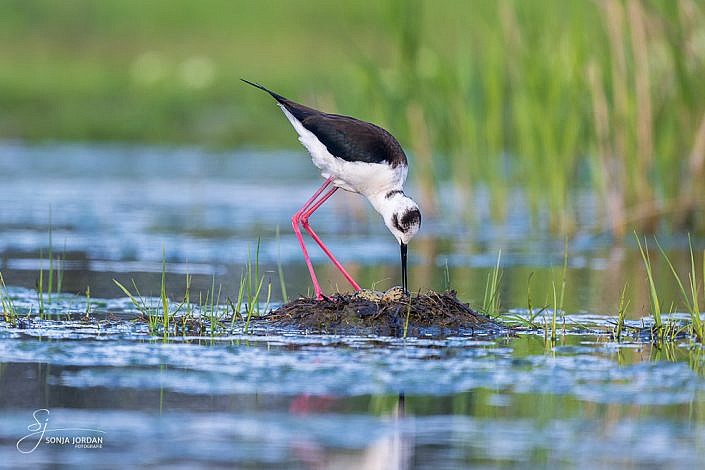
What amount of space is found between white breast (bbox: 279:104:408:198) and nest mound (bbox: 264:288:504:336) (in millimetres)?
1029

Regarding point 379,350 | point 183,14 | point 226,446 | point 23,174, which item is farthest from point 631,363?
point 183,14

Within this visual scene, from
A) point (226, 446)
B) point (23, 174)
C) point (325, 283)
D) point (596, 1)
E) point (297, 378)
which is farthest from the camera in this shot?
point (23, 174)

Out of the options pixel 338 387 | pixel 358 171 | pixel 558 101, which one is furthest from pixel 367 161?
pixel 558 101

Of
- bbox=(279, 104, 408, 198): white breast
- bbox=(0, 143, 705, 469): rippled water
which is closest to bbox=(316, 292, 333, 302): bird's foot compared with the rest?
bbox=(0, 143, 705, 469): rippled water

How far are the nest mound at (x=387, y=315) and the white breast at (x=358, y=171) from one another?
1029 mm

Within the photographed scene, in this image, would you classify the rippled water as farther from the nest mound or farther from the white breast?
the white breast

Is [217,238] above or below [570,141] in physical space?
below

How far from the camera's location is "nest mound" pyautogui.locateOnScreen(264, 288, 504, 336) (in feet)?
25.8

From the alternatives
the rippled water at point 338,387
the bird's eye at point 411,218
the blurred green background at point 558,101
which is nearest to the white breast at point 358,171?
the bird's eye at point 411,218

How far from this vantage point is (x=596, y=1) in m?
12.6

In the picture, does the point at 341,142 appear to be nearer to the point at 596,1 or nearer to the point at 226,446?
the point at 226,446

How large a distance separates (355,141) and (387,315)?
53.4 inches

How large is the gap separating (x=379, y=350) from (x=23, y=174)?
41.9 feet

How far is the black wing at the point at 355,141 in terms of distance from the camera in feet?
28.8
